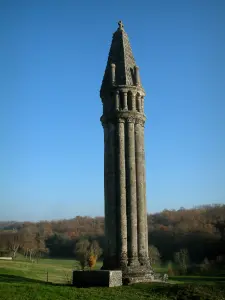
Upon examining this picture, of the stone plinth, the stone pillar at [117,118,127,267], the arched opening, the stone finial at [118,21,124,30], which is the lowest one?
the stone plinth

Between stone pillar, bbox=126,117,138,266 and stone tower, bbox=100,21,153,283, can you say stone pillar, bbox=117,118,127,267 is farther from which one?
stone pillar, bbox=126,117,138,266

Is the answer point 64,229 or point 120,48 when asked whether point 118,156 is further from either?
point 64,229

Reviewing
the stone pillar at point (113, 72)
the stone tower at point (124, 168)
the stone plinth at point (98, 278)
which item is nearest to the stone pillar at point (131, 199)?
the stone tower at point (124, 168)

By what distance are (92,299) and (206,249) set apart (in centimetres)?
6360

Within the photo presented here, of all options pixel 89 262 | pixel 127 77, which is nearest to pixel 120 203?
pixel 127 77

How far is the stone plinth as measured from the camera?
2158 centimetres

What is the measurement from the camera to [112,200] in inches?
991

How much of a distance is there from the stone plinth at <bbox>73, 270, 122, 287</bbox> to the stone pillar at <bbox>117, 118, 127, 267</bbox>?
5.95ft

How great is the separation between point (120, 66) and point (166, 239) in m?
61.5

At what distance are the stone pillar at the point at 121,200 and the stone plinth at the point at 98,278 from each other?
5.95 ft

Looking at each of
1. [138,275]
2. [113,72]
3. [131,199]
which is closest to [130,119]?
[113,72]

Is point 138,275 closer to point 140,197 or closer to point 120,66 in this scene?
point 140,197

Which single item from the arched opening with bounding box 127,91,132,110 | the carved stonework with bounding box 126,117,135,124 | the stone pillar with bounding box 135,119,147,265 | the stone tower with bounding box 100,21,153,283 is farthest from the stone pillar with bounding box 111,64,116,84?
the stone pillar with bounding box 135,119,147,265

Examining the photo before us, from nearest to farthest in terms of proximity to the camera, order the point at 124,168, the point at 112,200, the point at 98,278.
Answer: the point at 98,278
the point at 112,200
the point at 124,168
